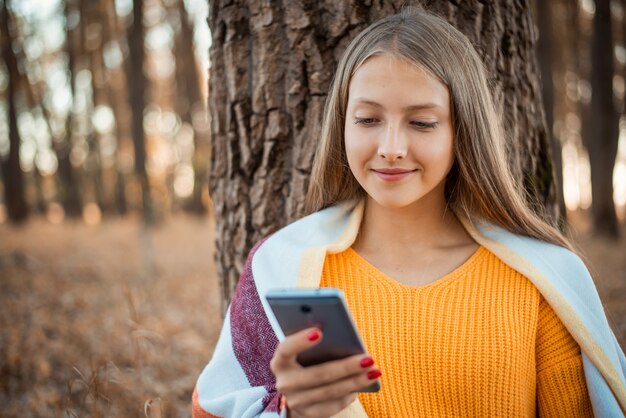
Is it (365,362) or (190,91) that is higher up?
(190,91)

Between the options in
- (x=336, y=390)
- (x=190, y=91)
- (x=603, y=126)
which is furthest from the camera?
(x=190, y=91)

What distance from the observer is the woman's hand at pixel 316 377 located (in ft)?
4.38

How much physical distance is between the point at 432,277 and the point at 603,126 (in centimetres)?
1097

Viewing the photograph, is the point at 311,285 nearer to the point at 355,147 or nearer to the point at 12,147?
the point at 355,147

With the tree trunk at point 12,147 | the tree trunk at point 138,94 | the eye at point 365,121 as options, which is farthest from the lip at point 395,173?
the tree trunk at point 12,147

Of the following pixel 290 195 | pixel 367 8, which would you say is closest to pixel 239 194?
pixel 290 195

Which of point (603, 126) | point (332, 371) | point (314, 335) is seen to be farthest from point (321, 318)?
point (603, 126)

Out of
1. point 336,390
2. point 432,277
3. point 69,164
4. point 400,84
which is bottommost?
point 336,390

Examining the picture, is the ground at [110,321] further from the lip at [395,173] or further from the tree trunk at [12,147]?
the tree trunk at [12,147]

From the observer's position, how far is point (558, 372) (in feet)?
5.82

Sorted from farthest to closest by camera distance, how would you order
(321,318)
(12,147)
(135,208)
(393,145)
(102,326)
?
1. (135,208)
2. (12,147)
3. (102,326)
4. (393,145)
5. (321,318)

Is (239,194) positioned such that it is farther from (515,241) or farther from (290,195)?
(515,241)

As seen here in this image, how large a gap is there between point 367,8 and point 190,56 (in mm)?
16040

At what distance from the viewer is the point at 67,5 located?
53.0 ft
